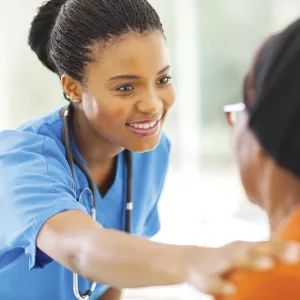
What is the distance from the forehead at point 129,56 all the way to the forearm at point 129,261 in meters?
0.45

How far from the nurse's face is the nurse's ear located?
1.0 inches

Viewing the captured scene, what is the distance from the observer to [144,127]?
4.68 feet

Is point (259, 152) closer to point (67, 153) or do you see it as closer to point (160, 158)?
point (67, 153)

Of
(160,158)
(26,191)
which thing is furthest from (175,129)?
(26,191)

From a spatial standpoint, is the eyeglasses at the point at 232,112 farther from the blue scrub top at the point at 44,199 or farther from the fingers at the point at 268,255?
the blue scrub top at the point at 44,199

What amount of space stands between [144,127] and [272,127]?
2.56 feet

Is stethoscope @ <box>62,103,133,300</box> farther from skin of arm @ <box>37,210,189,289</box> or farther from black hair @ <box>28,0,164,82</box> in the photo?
skin of arm @ <box>37,210,189,289</box>

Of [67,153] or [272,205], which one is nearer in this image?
[272,205]

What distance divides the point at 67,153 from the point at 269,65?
0.83 meters

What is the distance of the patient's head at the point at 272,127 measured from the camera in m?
0.65

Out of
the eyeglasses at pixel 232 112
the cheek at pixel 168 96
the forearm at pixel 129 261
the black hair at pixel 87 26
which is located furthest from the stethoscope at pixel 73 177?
the eyeglasses at pixel 232 112

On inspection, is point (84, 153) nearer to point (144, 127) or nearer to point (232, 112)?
point (144, 127)

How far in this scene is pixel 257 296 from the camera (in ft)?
2.15

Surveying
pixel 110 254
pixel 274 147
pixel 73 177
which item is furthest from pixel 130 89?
pixel 274 147
